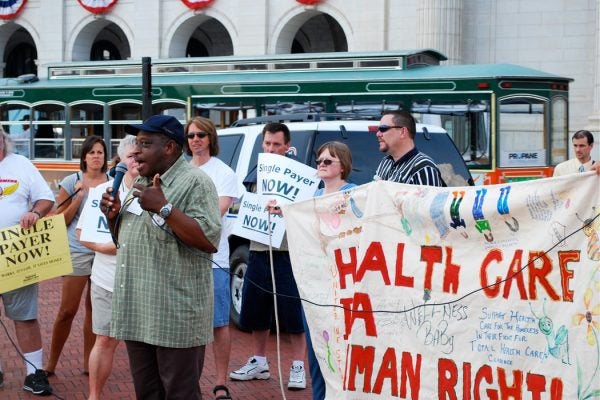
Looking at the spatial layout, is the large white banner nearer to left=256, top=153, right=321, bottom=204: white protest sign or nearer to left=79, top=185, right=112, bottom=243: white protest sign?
left=256, top=153, right=321, bottom=204: white protest sign

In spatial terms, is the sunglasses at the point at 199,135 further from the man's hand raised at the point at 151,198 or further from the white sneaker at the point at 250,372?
the man's hand raised at the point at 151,198

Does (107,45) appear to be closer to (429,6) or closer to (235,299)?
(429,6)

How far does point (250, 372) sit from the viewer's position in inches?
337

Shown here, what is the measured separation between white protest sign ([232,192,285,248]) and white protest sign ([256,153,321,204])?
0.62 feet

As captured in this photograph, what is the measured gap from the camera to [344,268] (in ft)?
21.3

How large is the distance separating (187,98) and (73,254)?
1206cm

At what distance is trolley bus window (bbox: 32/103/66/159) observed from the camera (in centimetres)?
2208

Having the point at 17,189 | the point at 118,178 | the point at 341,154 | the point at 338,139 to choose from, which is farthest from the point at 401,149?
the point at 338,139

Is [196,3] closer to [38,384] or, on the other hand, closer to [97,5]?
[97,5]

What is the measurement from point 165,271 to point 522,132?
12.9 meters

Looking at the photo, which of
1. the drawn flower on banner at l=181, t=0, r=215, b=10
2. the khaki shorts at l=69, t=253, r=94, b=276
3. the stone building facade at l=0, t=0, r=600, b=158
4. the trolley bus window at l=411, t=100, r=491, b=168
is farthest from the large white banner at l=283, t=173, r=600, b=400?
the drawn flower on banner at l=181, t=0, r=215, b=10

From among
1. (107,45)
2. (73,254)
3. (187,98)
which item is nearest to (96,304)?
(73,254)

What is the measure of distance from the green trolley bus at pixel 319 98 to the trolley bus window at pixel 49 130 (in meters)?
0.02

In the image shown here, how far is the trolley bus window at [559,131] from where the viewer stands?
1792cm
